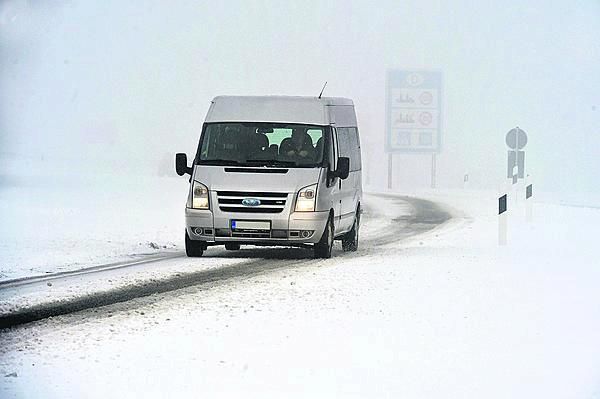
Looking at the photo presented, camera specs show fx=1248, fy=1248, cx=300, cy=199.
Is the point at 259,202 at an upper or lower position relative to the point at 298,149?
lower

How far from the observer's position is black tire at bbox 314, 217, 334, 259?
56.6 ft

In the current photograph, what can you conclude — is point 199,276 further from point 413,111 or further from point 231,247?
point 413,111

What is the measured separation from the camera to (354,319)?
35.7ft

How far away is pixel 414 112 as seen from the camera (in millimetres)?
63812

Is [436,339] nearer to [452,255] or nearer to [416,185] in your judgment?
[452,255]

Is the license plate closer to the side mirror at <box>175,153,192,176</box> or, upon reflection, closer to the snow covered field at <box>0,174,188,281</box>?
the side mirror at <box>175,153,192,176</box>

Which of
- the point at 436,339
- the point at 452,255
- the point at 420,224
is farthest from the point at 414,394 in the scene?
the point at 420,224

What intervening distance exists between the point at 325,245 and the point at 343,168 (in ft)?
3.65

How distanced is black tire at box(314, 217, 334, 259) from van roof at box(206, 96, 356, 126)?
4.94 ft

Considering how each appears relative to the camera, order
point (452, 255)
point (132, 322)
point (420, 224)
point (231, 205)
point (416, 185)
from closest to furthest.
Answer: point (132, 322)
point (231, 205)
point (452, 255)
point (420, 224)
point (416, 185)

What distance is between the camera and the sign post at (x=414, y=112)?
6231 centimetres

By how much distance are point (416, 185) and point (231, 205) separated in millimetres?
50830

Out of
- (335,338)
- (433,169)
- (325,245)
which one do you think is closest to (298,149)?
(325,245)

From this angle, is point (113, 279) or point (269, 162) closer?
point (113, 279)
